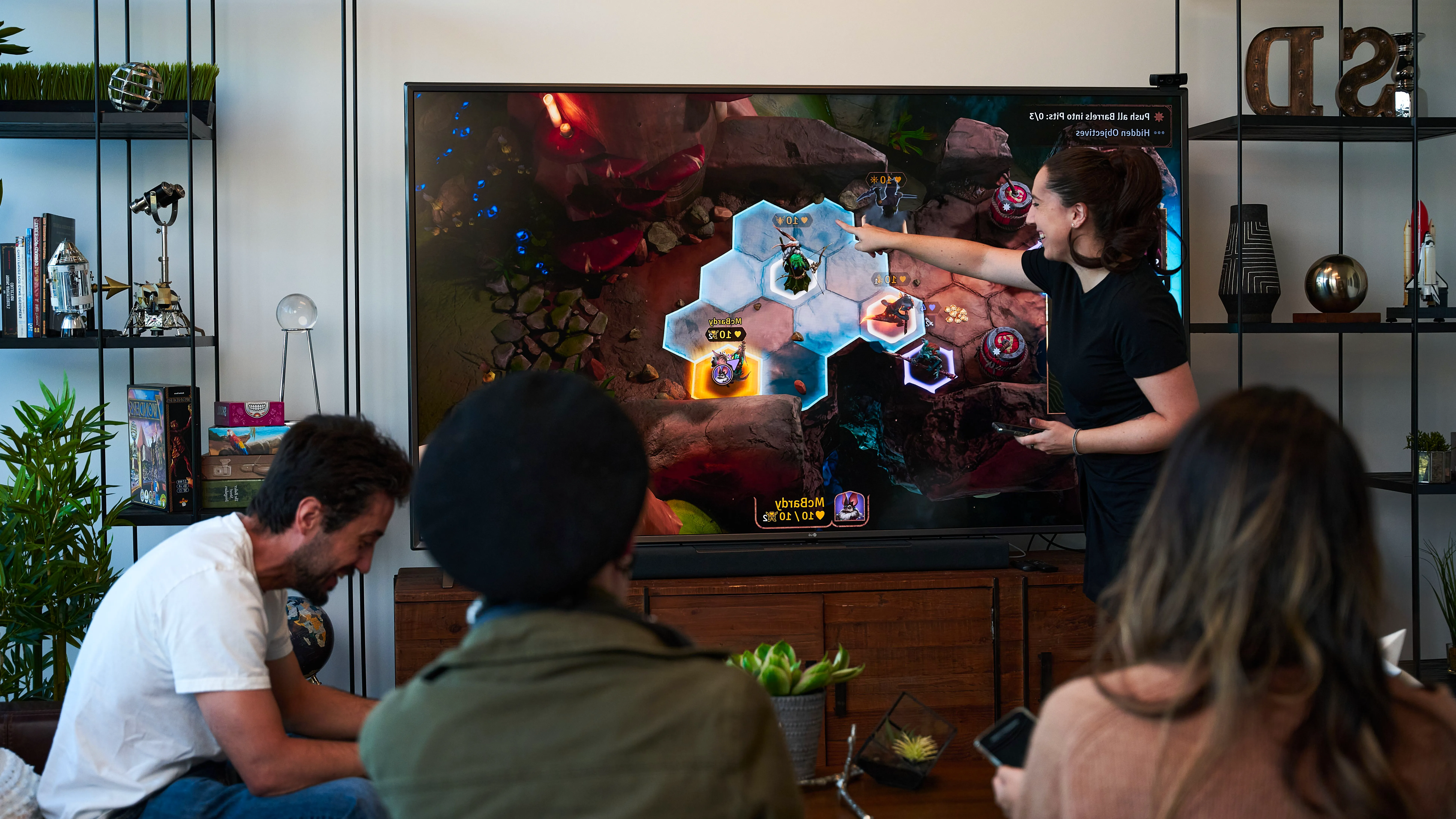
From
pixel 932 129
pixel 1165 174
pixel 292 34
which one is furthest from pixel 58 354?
pixel 1165 174

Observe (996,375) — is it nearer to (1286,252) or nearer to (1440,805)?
(1286,252)

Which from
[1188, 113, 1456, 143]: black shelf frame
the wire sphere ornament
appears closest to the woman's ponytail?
[1188, 113, 1456, 143]: black shelf frame

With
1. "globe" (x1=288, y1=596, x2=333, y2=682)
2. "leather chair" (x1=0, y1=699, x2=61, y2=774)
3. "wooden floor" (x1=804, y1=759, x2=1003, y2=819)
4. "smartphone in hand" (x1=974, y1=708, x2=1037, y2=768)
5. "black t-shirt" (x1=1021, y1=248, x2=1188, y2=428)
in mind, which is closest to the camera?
"smartphone in hand" (x1=974, y1=708, x2=1037, y2=768)

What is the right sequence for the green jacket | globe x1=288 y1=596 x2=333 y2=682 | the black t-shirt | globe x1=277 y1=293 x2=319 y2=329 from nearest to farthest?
the green jacket, the black t-shirt, globe x1=288 y1=596 x2=333 y2=682, globe x1=277 y1=293 x2=319 y2=329

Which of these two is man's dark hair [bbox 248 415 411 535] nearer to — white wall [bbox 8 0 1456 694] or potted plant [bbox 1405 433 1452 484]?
white wall [bbox 8 0 1456 694]

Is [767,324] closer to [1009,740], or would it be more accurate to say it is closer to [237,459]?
[237,459]

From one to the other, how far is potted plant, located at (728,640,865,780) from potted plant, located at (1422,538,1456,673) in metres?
2.44

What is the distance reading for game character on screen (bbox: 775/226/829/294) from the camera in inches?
117

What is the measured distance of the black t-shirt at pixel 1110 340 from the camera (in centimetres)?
210

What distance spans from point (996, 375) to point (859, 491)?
1.65 ft

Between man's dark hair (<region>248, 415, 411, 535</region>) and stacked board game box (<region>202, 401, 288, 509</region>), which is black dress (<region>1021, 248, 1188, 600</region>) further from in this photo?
stacked board game box (<region>202, 401, 288, 509</region>)

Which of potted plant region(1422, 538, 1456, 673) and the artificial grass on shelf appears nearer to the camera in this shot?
the artificial grass on shelf

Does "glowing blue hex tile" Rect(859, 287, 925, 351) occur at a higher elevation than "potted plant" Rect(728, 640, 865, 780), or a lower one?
higher

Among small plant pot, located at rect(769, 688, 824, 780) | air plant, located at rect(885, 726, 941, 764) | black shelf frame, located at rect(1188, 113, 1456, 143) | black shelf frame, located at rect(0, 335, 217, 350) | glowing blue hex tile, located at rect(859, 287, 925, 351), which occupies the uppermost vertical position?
black shelf frame, located at rect(1188, 113, 1456, 143)
